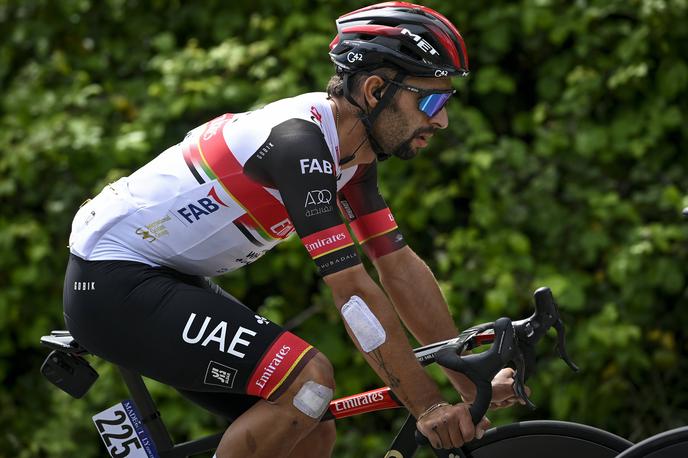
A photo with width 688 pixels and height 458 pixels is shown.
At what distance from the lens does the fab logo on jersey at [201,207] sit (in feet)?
9.96

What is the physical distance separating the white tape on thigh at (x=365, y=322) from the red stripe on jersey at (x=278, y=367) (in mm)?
142

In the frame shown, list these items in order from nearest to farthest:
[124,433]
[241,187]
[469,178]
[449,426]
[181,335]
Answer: [449,426]
[181,335]
[241,187]
[124,433]
[469,178]

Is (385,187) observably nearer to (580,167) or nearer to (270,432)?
(580,167)

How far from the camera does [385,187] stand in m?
5.46

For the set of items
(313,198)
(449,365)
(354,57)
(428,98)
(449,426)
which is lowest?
(449,426)

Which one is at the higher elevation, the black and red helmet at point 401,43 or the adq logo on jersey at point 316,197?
the black and red helmet at point 401,43

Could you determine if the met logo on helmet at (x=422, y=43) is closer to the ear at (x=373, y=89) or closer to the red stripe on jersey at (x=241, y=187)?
the ear at (x=373, y=89)

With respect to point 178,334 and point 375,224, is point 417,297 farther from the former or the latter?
point 178,334

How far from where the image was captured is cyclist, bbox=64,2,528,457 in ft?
9.20

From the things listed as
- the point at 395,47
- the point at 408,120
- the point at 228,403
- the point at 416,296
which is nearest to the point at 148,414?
the point at 228,403

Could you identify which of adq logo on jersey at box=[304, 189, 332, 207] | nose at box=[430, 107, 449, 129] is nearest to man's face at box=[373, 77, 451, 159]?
nose at box=[430, 107, 449, 129]

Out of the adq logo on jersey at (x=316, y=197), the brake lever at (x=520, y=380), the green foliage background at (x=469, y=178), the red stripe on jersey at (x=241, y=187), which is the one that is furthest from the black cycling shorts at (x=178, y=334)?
the green foliage background at (x=469, y=178)

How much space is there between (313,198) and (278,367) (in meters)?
0.44

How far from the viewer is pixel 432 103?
304 centimetres
